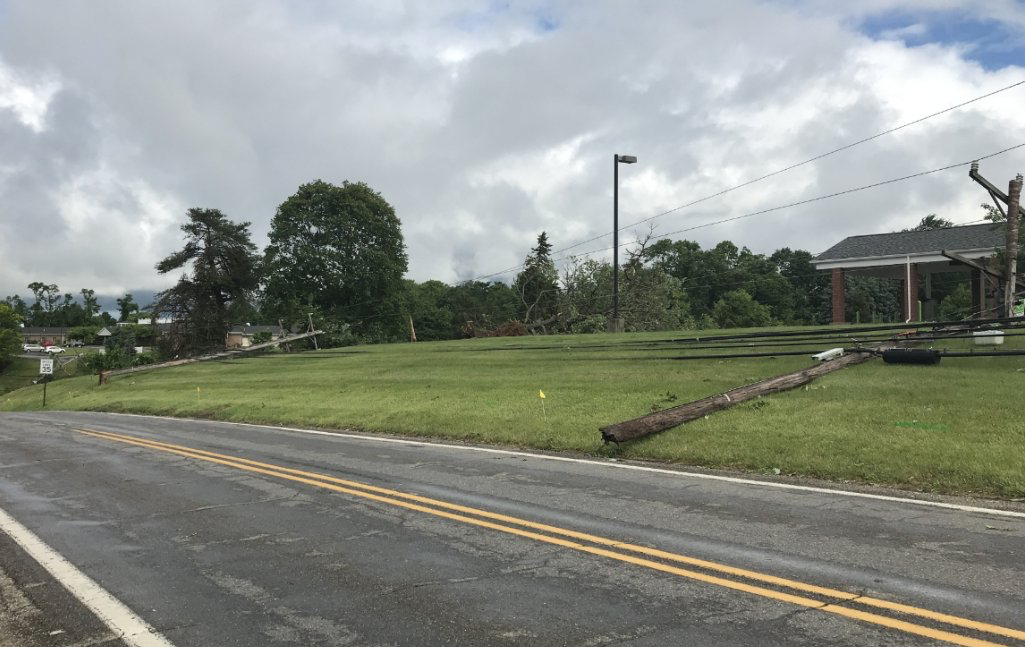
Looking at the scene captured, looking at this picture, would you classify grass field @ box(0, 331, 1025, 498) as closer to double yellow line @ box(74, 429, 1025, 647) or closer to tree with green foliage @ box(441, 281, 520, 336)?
double yellow line @ box(74, 429, 1025, 647)

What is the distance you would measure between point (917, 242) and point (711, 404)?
32370mm

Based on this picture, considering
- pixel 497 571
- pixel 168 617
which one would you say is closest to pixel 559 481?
pixel 497 571

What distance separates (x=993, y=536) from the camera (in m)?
5.84

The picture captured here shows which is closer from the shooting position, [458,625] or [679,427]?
[458,625]

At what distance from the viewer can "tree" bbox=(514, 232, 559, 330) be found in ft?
180

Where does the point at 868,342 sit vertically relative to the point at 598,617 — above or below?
above

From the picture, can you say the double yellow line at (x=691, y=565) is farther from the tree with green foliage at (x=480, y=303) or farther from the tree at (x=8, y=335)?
the tree at (x=8, y=335)

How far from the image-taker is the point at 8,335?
275ft

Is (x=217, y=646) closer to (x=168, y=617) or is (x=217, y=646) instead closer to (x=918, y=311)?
(x=168, y=617)

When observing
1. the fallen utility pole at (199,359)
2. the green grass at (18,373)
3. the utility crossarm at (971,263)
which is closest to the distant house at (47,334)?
the green grass at (18,373)

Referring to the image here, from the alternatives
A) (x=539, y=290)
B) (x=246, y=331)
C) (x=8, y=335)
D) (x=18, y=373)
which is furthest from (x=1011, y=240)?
(x=246, y=331)

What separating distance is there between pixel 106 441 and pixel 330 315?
47.1 m

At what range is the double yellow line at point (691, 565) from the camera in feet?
13.1

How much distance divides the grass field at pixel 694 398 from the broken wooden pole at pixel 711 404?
0.22m
